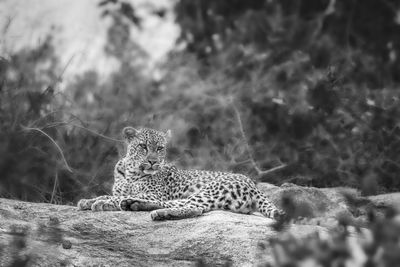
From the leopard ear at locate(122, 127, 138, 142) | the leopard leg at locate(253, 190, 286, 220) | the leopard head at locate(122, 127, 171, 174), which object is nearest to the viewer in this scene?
the leopard leg at locate(253, 190, 286, 220)

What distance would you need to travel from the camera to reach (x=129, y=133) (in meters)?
9.67

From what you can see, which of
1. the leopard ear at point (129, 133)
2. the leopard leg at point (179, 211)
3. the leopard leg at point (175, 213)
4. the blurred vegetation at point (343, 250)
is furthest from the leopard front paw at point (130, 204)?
the blurred vegetation at point (343, 250)

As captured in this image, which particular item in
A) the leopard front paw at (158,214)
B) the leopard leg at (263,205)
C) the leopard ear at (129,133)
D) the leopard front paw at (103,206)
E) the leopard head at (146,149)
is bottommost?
the leopard front paw at (158,214)

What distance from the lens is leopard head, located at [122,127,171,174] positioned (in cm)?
923

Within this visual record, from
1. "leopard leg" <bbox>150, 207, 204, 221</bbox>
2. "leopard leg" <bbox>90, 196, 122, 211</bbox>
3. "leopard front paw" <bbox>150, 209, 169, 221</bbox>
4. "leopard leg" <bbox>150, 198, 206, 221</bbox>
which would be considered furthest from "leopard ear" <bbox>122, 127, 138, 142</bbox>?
"leopard front paw" <bbox>150, 209, 169, 221</bbox>

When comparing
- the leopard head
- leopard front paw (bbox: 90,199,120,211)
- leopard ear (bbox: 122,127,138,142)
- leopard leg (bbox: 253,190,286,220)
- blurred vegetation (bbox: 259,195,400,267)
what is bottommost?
blurred vegetation (bbox: 259,195,400,267)

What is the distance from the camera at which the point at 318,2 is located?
2.55 meters

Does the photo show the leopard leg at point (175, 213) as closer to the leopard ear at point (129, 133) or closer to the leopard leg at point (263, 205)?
the leopard leg at point (263, 205)

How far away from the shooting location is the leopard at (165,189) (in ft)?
26.2

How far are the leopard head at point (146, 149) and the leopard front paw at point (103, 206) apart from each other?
1.21m

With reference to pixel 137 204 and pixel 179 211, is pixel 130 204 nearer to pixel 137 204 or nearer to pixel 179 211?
pixel 137 204

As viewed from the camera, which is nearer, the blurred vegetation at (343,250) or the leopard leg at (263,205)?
the blurred vegetation at (343,250)

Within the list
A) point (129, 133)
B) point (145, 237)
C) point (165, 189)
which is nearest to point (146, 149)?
point (129, 133)

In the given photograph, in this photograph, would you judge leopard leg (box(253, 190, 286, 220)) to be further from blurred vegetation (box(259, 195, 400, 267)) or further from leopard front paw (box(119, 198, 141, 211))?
blurred vegetation (box(259, 195, 400, 267))
